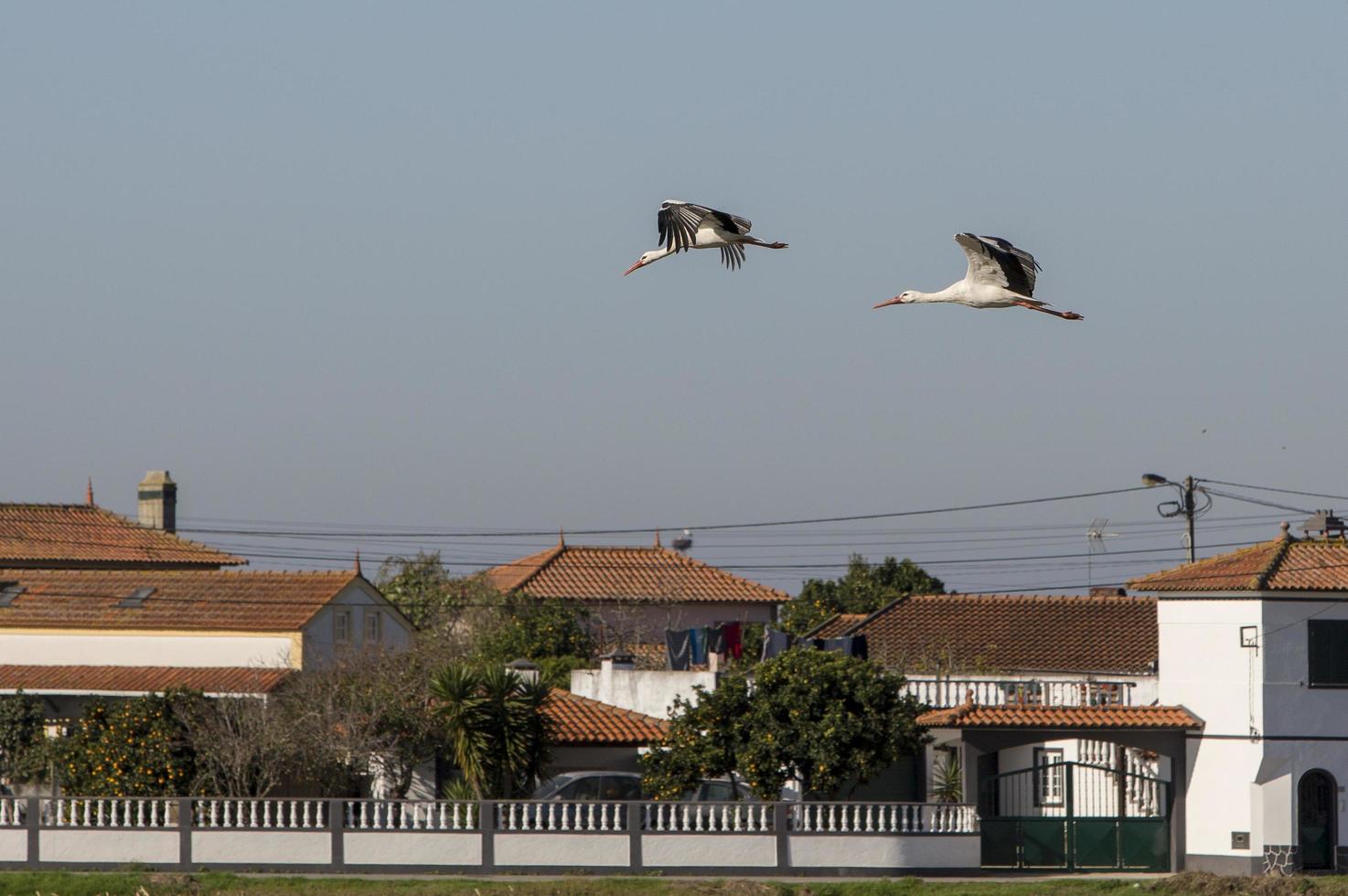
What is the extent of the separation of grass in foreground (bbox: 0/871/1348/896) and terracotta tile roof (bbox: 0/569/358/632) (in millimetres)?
14191

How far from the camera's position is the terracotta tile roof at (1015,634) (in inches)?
2116

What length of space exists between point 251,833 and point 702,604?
37.6 m

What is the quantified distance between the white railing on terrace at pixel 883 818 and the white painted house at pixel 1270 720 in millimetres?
4586

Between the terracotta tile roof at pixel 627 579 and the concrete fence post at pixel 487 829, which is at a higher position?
the terracotta tile roof at pixel 627 579

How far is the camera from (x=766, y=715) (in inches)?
1460

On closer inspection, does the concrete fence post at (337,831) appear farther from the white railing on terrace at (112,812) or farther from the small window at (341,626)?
the small window at (341,626)

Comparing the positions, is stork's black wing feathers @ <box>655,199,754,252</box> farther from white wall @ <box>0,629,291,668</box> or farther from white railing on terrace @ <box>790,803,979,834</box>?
white wall @ <box>0,629,291,668</box>

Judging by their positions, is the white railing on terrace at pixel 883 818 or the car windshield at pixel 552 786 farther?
the car windshield at pixel 552 786

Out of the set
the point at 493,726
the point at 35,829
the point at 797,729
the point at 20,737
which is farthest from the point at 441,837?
the point at 20,737

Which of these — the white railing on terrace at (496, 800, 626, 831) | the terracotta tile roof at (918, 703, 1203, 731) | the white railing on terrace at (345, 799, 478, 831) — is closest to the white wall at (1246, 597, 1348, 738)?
the terracotta tile roof at (918, 703, 1203, 731)

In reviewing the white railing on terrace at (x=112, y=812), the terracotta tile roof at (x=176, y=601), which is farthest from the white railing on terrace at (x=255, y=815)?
the terracotta tile roof at (x=176, y=601)

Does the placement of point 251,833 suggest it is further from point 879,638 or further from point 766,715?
point 879,638

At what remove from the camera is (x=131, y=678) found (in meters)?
47.8

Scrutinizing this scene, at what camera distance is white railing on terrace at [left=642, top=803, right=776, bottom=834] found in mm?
37062
